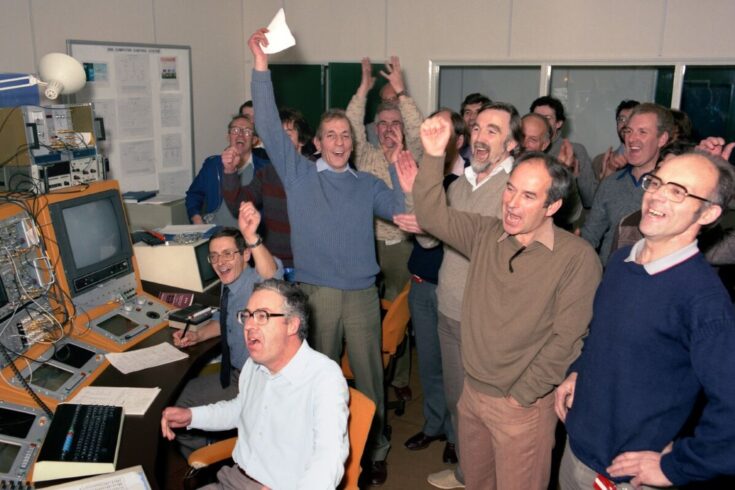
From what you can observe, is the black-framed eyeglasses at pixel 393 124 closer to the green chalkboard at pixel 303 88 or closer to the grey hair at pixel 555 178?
the grey hair at pixel 555 178

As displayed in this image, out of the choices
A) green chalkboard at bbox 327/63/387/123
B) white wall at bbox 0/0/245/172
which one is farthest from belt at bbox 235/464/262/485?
green chalkboard at bbox 327/63/387/123

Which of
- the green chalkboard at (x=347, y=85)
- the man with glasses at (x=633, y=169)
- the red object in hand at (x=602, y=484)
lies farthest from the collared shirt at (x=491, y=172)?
the green chalkboard at (x=347, y=85)

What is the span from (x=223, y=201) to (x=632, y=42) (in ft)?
11.4

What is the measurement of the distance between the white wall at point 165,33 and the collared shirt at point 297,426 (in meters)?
3.69

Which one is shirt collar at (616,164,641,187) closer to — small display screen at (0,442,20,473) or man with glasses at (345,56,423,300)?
man with glasses at (345,56,423,300)

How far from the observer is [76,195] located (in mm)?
2982

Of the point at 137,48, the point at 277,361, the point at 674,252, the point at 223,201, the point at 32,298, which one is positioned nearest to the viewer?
the point at 674,252

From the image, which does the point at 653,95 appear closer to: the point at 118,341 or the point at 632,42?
the point at 632,42

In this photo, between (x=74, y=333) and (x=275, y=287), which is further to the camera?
(x=74, y=333)

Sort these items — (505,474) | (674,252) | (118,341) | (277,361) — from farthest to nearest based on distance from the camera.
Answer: (118,341), (505,474), (277,361), (674,252)

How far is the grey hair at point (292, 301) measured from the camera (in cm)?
216

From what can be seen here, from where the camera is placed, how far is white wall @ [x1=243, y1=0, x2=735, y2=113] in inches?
188

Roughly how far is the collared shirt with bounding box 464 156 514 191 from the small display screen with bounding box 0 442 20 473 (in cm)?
205

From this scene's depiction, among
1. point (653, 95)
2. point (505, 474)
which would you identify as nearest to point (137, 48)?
point (653, 95)
